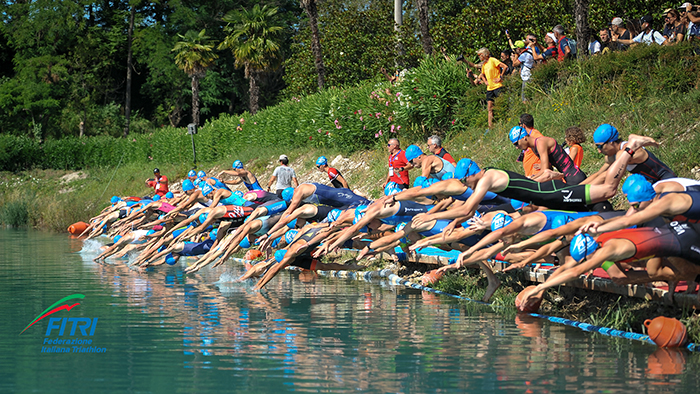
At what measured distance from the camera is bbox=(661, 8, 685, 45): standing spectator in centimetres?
1588

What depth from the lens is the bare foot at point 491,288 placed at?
34.1 ft

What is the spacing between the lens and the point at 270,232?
13.0 meters

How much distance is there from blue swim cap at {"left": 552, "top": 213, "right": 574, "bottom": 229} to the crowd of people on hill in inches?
0.7

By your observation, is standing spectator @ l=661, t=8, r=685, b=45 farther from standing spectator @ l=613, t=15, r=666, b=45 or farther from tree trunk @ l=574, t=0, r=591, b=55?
tree trunk @ l=574, t=0, r=591, b=55

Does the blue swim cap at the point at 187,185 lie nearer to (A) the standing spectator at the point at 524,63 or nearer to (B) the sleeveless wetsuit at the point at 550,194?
(A) the standing spectator at the point at 524,63

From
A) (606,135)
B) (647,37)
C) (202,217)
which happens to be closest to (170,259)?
(202,217)

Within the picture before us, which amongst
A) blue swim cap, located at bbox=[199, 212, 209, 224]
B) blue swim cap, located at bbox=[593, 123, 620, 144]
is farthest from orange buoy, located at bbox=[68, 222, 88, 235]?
blue swim cap, located at bbox=[593, 123, 620, 144]

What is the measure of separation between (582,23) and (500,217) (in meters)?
10.8

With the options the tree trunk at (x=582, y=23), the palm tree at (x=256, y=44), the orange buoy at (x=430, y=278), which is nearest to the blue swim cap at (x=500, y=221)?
the orange buoy at (x=430, y=278)

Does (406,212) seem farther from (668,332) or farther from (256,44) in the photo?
(256,44)

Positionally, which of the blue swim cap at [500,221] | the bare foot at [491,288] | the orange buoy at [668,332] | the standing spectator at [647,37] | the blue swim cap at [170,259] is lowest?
the orange buoy at [668,332]

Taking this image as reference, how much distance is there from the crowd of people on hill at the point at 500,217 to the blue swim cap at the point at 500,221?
14mm

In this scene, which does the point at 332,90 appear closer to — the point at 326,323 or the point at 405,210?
the point at 405,210

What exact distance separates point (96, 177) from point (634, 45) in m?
33.1
